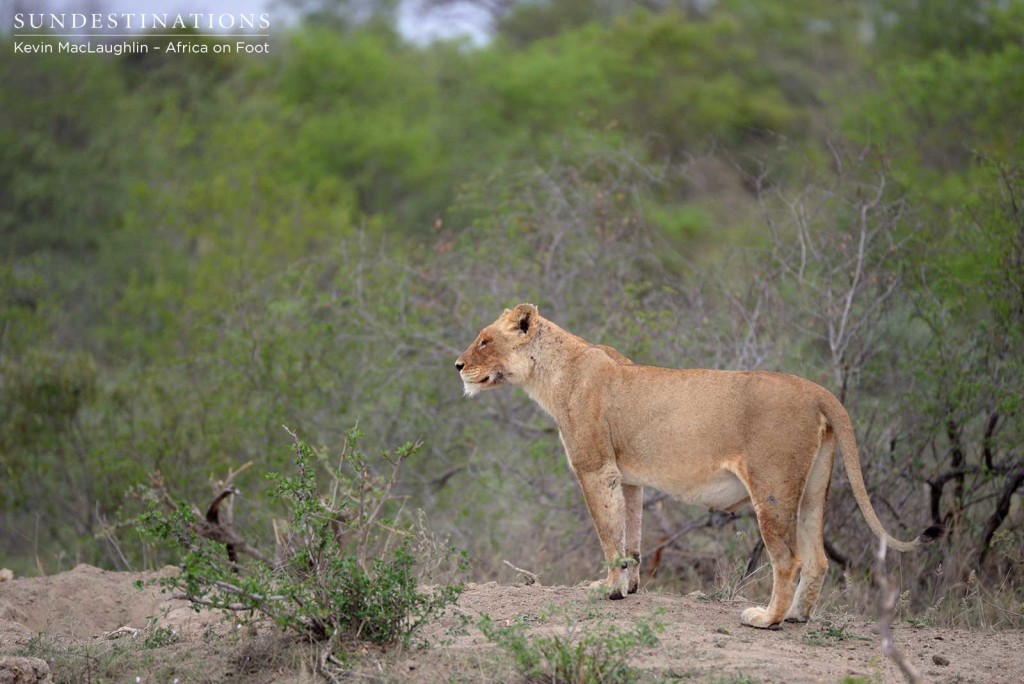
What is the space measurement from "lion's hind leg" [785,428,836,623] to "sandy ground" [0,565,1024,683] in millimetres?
177

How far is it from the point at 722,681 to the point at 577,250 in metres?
7.75

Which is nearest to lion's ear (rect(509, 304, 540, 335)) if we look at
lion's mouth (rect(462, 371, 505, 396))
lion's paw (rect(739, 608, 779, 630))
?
lion's mouth (rect(462, 371, 505, 396))

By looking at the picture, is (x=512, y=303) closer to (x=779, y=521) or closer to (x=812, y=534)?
(x=812, y=534)

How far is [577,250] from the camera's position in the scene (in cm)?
1328

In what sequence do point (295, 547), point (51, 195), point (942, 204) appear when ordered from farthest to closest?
1. point (51, 195)
2. point (942, 204)
3. point (295, 547)

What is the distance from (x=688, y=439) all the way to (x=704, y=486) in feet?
0.93

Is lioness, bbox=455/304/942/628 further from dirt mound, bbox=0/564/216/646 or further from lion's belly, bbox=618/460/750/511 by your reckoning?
dirt mound, bbox=0/564/216/646

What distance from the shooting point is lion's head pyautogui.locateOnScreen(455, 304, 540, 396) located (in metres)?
7.95

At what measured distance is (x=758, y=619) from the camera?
7.02 metres

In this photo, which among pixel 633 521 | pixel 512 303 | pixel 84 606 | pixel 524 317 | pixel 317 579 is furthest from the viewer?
pixel 512 303

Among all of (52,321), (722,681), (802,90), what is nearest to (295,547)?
→ (722,681)

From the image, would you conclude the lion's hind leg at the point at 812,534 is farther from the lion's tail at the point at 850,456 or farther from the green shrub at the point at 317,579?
the green shrub at the point at 317,579

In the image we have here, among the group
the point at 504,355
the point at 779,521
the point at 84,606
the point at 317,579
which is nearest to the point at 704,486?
the point at 779,521

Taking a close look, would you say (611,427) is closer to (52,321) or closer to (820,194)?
(820,194)
